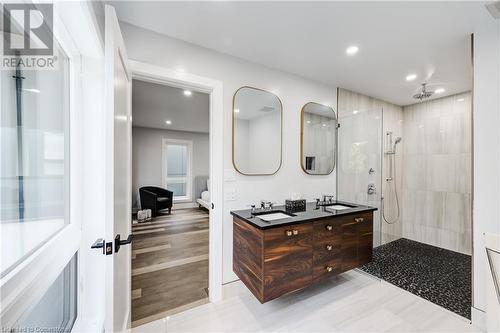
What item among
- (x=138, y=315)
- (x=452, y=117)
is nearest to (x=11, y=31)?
(x=138, y=315)

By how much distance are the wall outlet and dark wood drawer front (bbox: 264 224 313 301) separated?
0.57m

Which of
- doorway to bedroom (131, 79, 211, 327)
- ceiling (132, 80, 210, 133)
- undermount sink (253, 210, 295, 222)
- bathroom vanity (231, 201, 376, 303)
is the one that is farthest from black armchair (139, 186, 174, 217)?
undermount sink (253, 210, 295, 222)

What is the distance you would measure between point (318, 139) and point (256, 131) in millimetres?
969

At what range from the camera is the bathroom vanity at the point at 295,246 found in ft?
5.43

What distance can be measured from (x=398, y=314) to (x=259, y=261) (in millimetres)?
1375

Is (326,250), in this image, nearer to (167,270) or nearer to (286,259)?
(286,259)

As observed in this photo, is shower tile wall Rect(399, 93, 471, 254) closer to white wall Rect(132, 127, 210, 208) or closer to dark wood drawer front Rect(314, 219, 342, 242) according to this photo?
dark wood drawer front Rect(314, 219, 342, 242)

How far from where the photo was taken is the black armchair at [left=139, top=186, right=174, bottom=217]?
511 cm

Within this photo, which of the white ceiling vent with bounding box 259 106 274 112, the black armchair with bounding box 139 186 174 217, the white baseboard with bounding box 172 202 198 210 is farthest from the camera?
the white baseboard with bounding box 172 202 198 210

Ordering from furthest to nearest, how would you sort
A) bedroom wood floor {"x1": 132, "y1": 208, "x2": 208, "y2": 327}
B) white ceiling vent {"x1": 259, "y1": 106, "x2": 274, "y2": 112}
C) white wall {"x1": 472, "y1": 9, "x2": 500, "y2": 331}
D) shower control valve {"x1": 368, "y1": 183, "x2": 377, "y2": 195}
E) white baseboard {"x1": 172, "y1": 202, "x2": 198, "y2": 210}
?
1. white baseboard {"x1": 172, "y1": 202, "x2": 198, "y2": 210}
2. shower control valve {"x1": 368, "y1": 183, "x2": 377, "y2": 195}
3. white ceiling vent {"x1": 259, "y1": 106, "x2": 274, "y2": 112}
4. bedroom wood floor {"x1": 132, "y1": 208, "x2": 208, "y2": 327}
5. white wall {"x1": 472, "y1": 9, "x2": 500, "y2": 331}

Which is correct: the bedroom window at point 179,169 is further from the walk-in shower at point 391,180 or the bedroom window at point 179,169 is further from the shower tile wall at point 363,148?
the walk-in shower at point 391,180

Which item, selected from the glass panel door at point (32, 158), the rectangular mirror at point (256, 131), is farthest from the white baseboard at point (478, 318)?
the glass panel door at point (32, 158)

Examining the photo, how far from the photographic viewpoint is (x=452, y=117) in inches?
121

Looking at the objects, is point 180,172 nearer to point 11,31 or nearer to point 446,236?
point 11,31
